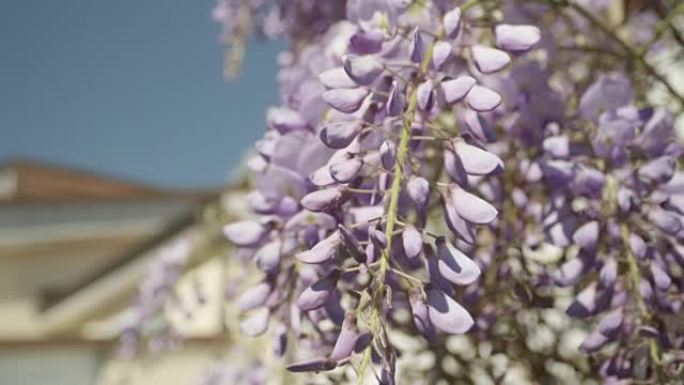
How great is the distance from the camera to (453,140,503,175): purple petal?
53cm

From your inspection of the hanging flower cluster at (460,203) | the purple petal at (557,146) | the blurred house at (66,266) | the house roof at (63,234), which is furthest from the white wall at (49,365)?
the purple petal at (557,146)

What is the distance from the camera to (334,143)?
0.55 meters

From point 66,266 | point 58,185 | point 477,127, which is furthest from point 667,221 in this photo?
point 58,185

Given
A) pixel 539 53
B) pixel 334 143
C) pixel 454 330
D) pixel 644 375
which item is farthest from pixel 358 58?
pixel 539 53

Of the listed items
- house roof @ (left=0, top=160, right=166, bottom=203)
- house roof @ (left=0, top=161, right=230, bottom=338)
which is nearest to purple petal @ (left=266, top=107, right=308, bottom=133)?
house roof @ (left=0, top=161, right=230, bottom=338)

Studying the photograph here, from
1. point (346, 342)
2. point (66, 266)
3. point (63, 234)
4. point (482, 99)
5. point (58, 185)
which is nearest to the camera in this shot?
point (346, 342)

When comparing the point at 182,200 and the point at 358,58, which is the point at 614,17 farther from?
the point at 182,200

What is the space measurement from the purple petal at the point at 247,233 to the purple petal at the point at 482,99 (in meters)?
0.18

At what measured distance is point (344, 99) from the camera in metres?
0.56

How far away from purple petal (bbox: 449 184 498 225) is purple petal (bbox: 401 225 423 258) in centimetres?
3

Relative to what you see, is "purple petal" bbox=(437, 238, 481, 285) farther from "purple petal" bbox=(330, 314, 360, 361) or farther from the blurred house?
the blurred house

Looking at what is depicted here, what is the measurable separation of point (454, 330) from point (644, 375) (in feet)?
0.70

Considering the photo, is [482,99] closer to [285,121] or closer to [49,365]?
[285,121]

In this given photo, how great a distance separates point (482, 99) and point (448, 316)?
0.14 meters
